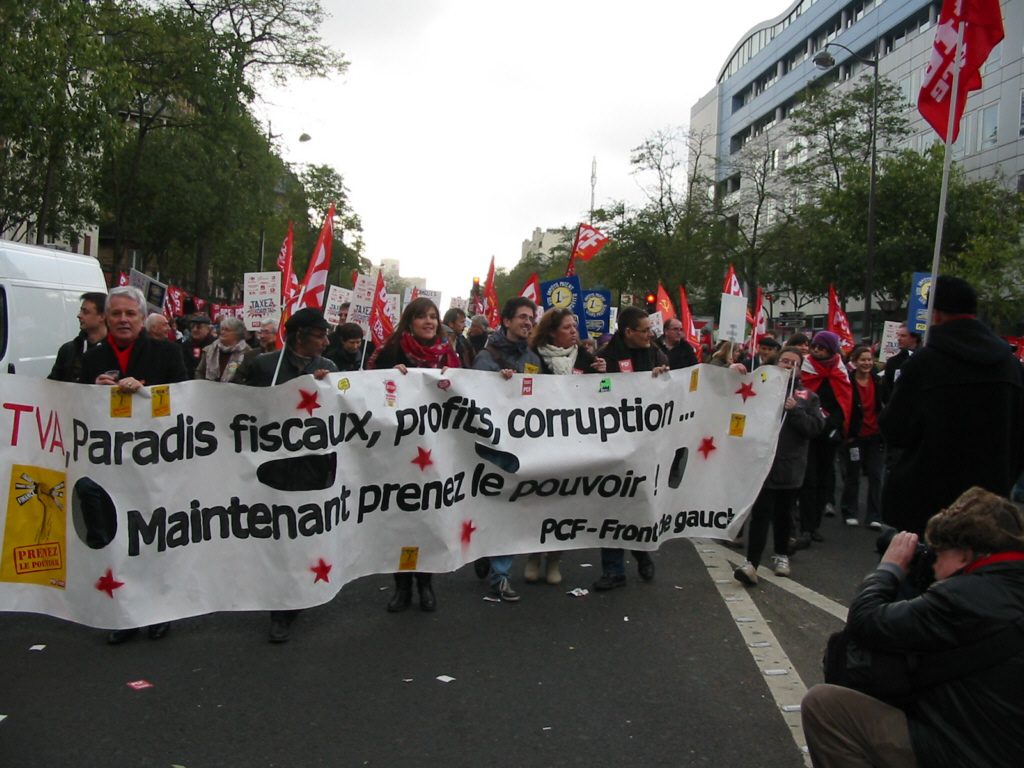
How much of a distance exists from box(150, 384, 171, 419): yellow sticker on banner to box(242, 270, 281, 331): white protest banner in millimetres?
7823

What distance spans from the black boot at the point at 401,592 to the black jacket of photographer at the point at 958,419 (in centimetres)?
275

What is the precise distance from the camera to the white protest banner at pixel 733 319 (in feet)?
33.4

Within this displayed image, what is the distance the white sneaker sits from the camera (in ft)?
19.7

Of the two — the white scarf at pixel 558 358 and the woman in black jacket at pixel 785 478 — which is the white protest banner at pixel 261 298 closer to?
the white scarf at pixel 558 358

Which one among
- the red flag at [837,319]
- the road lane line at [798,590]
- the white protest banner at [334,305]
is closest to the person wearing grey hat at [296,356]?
the road lane line at [798,590]

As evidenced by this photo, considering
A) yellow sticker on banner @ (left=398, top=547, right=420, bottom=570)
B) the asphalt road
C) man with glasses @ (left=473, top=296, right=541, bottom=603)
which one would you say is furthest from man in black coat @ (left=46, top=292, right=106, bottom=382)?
man with glasses @ (left=473, top=296, right=541, bottom=603)

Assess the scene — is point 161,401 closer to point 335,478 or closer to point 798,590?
point 335,478

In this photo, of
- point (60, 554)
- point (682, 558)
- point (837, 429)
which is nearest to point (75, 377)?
point (60, 554)

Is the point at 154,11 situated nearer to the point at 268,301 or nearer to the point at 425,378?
the point at 268,301

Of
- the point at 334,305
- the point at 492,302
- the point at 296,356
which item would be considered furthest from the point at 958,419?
the point at 492,302

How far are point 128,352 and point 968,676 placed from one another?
4.35 metres

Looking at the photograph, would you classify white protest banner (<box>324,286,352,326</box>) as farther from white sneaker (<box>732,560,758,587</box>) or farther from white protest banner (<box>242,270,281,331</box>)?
white sneaker (<box>732,560,758,587</box>)

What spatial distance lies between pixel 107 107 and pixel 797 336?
14185mm

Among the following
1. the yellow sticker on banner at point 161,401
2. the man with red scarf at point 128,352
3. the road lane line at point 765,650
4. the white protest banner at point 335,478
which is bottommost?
the road lane line at point 765,650
